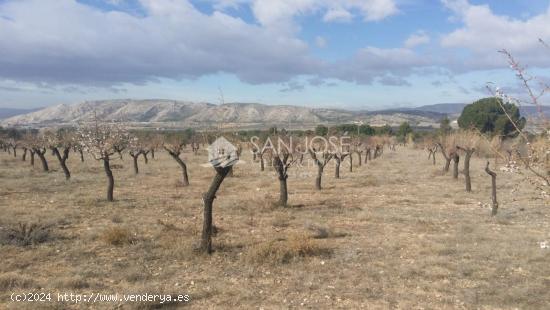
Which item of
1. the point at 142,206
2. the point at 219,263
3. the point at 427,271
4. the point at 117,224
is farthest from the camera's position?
the point at 142,206

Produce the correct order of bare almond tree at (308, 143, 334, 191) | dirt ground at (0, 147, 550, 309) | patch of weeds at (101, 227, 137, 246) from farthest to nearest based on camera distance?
bare almond tree at (308, 143, 334, 191), patch of weeds at (101, 227, 137, 246), dirt ground at (0, 147, 550, 309)

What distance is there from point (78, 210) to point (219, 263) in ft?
31.8

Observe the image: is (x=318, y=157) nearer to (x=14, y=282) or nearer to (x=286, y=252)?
(x=286, y=252)

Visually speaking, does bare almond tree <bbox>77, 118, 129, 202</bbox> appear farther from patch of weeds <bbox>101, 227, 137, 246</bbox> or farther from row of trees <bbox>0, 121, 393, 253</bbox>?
patch of weeds <bbox>101, 227, 137, 246</bbox>

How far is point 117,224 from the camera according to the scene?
15.0 m

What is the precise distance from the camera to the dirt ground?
862cm

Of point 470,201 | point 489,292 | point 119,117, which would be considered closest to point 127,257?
point 489,292

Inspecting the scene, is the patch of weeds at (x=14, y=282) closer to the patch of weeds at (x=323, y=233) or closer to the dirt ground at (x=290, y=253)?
the dirt ground at (x=290, y=253)

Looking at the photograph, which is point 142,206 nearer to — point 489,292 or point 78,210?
point 78,210

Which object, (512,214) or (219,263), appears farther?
(512,214)

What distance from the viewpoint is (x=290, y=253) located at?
11.0 meters

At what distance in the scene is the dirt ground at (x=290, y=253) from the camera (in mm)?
8625

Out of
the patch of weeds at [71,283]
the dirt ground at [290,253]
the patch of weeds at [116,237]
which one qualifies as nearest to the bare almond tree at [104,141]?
the dirt ground at [290,253]

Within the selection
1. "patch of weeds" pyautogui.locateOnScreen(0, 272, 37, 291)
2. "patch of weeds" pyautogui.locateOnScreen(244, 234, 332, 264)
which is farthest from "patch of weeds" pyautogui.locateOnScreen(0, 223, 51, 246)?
"patch of weeds" pyautogui.locateOnScreen(244, 234, 332, 264)
